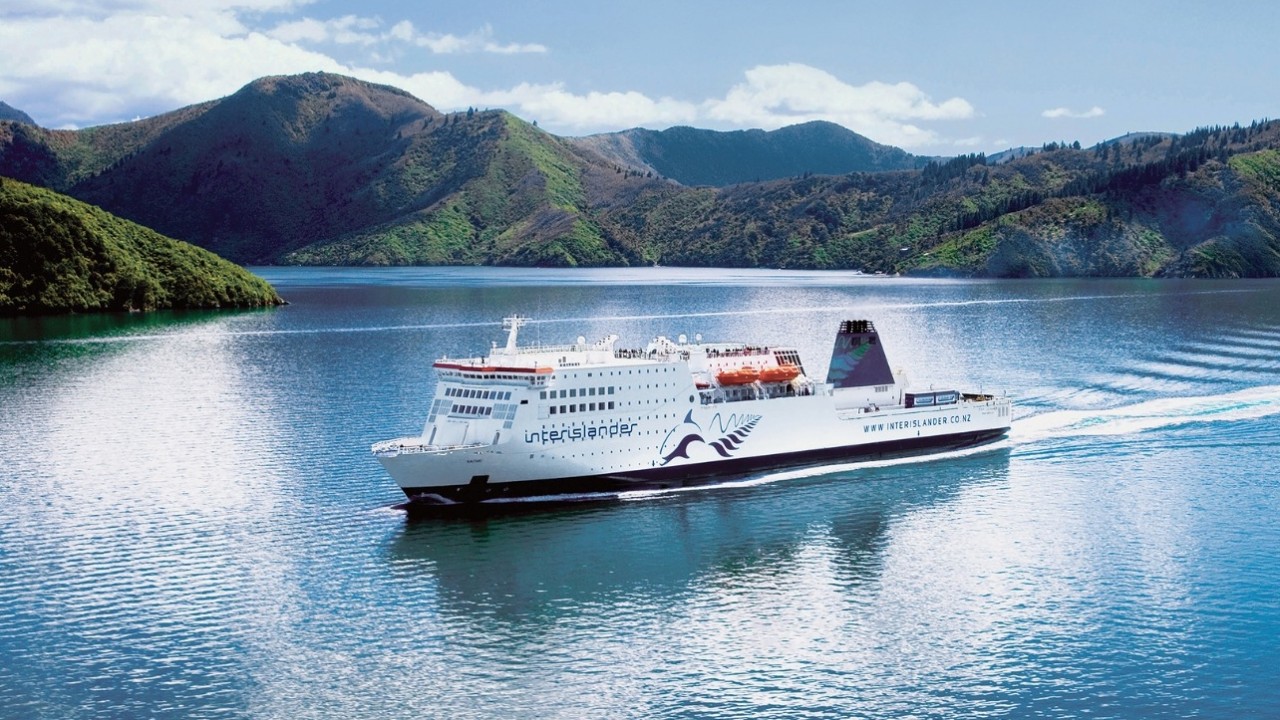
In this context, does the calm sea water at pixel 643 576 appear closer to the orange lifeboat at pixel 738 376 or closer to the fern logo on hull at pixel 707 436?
the fern logo on hull at pixel 707 436

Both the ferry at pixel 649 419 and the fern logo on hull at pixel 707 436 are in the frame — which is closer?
the ferry at pixel 649 419

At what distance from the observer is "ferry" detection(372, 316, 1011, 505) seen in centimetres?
4359

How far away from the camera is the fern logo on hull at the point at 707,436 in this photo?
155ft

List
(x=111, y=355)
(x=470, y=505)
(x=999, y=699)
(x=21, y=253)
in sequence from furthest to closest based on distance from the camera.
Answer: (x=21, y=253) < (x=111, y=355) < (x=470, y=505) < (x=999, y=699)

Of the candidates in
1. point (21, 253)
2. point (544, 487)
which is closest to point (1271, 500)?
point (544, 487)

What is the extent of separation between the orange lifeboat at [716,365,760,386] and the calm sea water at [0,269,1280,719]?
440 cm

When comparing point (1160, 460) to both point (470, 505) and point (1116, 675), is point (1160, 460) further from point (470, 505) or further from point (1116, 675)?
point (470, 505)

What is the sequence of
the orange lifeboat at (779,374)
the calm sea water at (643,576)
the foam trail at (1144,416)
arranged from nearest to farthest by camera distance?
the calm sea water at (643,576) < the orange lifeboat at (779,374) < the foam trail at (1144,416)

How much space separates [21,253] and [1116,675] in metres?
140

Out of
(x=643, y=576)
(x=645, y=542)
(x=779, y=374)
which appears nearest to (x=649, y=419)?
(x=779, y=374)

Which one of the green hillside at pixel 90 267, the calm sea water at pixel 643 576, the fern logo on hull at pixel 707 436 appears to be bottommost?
the calm sea water at pixel 643 576

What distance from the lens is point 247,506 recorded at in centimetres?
4381

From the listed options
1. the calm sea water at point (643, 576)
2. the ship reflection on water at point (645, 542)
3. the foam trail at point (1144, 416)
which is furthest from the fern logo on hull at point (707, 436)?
→ the foam trail at point (1144, 416)

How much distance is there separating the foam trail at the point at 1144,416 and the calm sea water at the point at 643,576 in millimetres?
312
